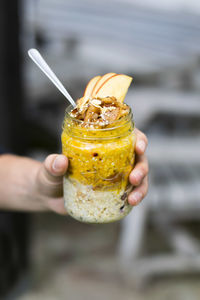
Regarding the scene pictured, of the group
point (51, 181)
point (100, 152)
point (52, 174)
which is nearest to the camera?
point (100, 152)

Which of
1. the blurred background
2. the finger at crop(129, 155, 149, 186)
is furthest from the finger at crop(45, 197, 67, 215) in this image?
the blurred background

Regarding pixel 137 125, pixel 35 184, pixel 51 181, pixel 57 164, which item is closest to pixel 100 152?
pixel 57 164

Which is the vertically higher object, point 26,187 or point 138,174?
point 138,174

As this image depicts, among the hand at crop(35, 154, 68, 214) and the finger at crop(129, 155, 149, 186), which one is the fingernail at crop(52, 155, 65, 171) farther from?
the finger at crop(129, 155, 149, 186)

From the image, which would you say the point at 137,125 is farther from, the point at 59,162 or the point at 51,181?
the point at 59,162

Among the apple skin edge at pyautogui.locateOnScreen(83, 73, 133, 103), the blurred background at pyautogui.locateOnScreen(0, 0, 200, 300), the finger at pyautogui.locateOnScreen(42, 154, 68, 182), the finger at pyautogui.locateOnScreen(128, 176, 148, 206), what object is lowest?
the blurred background at pyautogui.locateOnScreen(0, 0, 200, 300)

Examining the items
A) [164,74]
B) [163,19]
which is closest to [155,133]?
[164,74]

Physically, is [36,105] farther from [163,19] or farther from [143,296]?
[143,296]
